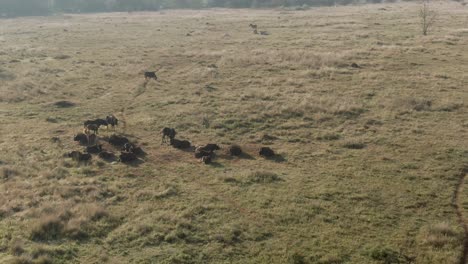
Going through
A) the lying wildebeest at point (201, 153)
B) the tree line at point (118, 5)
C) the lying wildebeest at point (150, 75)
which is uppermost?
the tree line at point (118, 5)

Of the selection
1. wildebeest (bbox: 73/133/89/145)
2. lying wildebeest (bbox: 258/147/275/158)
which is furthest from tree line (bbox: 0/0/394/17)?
lying wildebeest (bbox: 258/147/275/158)

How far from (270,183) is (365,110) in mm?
Answer: 12057

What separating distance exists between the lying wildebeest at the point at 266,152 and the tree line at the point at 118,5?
115 meters

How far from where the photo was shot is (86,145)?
23.8 m

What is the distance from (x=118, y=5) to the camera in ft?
470

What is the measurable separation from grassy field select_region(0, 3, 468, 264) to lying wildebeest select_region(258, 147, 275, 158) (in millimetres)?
423

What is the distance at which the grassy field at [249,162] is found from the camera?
1434cm

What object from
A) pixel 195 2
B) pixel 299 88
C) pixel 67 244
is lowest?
pixel 67 244

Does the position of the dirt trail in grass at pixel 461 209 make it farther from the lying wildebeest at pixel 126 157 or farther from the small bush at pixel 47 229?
the lying wildebeest at pixel 126 157

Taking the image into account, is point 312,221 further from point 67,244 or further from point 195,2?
point 195,2

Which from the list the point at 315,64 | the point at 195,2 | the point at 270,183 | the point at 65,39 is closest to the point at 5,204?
the point at 270,183

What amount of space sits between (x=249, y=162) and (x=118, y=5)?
440 ft

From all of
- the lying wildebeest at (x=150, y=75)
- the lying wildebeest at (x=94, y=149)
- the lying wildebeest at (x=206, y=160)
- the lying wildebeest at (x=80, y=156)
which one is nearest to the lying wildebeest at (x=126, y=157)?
the lying wildebeest at (x=80, y=156)

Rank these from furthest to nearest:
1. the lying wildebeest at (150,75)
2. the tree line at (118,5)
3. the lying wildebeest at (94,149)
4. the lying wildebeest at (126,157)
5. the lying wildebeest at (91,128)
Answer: the tree line at (118,5) → the lying wildebeest at (150,75) → the lying wildebeest at (91,128) → the lying wildebeest at (94,149) → the lying wildebeest at (126,157)
